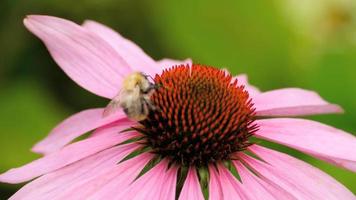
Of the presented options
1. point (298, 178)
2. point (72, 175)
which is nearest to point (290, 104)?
point (298, 178)

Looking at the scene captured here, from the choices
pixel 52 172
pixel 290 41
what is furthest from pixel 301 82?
pixel 52 172

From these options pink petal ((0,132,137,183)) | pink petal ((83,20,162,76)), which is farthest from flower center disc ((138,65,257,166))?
pink petal ((83,20,162,76))

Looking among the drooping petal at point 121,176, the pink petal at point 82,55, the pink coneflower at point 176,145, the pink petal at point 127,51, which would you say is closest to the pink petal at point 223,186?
the pink coneflower at point 176,145

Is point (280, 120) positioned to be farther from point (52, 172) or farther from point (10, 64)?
point (10, 64)

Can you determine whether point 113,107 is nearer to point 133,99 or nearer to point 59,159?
point 133,99

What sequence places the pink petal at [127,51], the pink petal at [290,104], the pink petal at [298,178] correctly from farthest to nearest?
the pink petal at [127,51] → the pink petal at [290,104] → the pink petal at [298,178]

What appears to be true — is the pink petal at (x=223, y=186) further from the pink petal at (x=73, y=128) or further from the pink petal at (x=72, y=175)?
the pink petal at (x=73, y=128)
